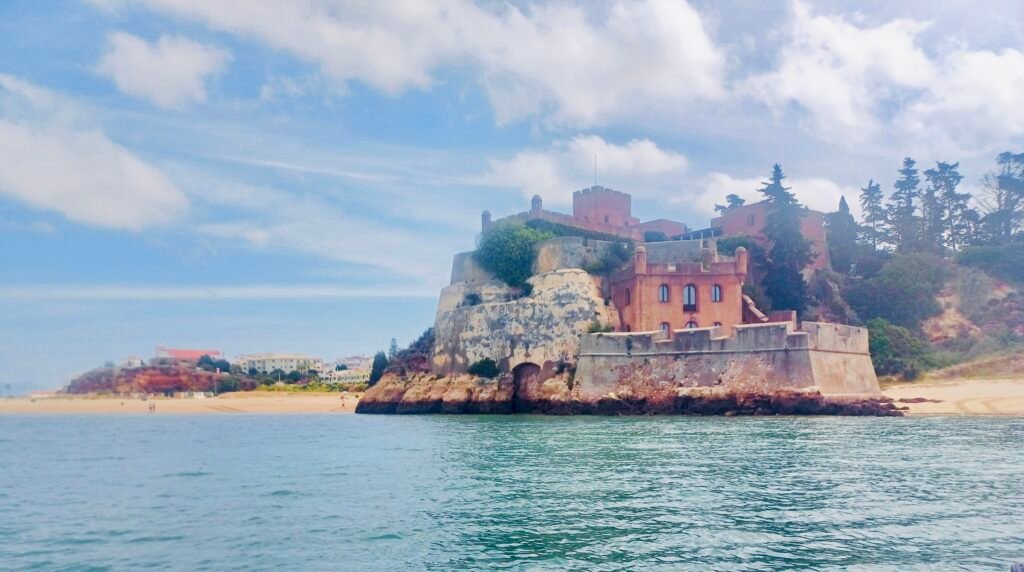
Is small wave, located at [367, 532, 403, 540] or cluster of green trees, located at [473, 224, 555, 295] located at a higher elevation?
cluster of green trees, located at [473, 224, 555, 295]

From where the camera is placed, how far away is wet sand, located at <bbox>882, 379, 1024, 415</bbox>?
32.4 metres

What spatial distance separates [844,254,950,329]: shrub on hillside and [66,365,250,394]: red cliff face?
67180mm

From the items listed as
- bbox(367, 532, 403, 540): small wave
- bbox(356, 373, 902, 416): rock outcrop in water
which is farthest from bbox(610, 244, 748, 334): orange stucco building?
bbox(367, 532, 403, 540): small wave

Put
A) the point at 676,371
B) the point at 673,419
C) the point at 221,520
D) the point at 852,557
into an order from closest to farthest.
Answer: the point at 852,557
the point at 221,520
the point at 673,419
the point at 676,371

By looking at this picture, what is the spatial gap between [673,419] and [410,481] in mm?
19381

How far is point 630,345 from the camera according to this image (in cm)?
3956

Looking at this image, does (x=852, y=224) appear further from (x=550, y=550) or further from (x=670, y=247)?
(x=550, y=550)

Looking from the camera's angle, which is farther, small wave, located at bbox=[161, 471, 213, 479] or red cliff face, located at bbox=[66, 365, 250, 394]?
red cliff face, located at bbox=[66, 365, 250, 394]

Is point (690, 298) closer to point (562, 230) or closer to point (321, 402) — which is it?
point (562, 230)

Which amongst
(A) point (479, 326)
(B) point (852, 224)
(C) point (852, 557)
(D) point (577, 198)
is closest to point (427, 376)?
(A) point (479, 326)

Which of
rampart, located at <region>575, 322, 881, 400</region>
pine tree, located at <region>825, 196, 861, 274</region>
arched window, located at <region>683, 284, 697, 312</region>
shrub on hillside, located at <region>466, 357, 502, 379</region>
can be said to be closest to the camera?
rampart, located at <region>575, 322, 881, 400</region>

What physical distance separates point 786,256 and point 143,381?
69.5m

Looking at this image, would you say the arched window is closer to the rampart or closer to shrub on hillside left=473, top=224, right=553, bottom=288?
the rampart

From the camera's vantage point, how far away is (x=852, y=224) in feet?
196
